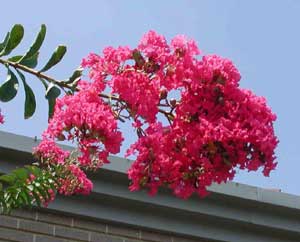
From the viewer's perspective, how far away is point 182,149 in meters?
2.74

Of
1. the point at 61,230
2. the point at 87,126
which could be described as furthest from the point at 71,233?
the point at 87,126

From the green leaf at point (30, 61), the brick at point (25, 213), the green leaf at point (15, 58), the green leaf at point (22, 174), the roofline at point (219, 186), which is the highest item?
the roofline at point (219, 186)

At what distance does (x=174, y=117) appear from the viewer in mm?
2783

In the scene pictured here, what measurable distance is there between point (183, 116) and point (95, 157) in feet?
1.07

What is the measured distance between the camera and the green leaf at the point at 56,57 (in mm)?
3229

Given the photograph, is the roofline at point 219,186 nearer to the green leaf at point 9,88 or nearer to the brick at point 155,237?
the brick at point 155,237

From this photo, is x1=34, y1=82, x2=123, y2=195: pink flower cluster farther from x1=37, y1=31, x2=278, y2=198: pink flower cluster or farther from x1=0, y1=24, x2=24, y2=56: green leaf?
x1=0, y1=24, x2=24, y2=56: green leaf

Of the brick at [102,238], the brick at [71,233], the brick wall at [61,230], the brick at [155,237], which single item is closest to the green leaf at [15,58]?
the brick wall at [61,230]

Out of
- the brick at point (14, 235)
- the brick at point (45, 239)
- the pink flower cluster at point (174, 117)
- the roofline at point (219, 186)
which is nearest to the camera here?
the pink flower cluster at point (174, 117)

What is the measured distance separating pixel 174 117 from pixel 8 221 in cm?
230

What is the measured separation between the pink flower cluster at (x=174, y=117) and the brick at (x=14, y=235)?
6.51ft

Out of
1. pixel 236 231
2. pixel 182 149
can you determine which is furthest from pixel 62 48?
pixel 236 231

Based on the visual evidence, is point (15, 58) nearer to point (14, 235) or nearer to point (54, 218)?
point (14, 235)

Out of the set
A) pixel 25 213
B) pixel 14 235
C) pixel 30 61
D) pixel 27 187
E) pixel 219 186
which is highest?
pixel 219 186
